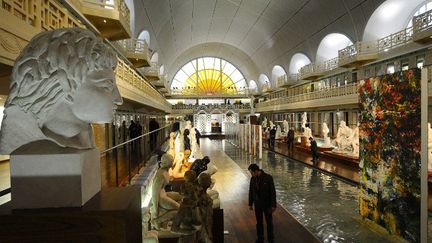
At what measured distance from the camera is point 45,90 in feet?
5.48

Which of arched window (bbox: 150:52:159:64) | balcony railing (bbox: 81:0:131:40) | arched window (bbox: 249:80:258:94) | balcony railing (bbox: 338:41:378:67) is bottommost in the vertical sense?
balcony railing (bbox: 81:0:131:40)

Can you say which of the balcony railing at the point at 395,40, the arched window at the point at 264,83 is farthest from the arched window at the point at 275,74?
the balcony railing at the point at 395,40

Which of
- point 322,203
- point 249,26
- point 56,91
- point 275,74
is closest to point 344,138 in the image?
point 322,203

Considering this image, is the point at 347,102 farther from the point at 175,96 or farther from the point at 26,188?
the point at 175,96

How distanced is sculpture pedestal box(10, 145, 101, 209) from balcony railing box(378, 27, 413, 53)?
1746cm

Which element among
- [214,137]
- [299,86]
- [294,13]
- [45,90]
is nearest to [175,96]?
[214,137]

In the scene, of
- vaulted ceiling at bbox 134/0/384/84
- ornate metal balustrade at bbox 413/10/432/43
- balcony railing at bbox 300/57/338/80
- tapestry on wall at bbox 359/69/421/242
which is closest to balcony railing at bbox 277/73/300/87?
vaulted ceiling at bbox 134/0/384/84

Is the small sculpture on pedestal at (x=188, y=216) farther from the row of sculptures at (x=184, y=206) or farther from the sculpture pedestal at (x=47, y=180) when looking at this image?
the sculpture pedestal at (x=47, y=180)

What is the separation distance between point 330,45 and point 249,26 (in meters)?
11.7

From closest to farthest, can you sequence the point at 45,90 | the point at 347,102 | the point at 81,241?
the point at 81,241
the point at 45,90
the point at 347,102

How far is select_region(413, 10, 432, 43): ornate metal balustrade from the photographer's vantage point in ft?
42.4

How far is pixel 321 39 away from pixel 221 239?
911 inches

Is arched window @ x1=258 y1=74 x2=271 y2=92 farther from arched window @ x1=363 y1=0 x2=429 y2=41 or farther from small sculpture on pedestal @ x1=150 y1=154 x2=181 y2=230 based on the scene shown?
small sculpture on pedestal @ x1=150 y1=154 x2=181 y2=230

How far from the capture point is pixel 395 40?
1758 centimetres
